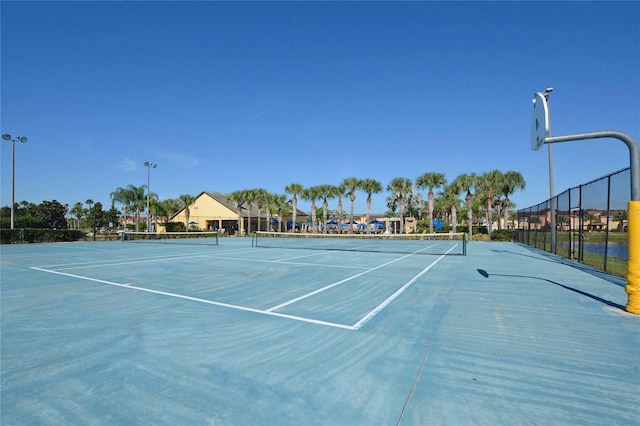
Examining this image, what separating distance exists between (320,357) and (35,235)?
3905cm

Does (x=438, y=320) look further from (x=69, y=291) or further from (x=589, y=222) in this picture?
(x=589, y=222)

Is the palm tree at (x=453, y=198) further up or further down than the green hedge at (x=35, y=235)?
further up

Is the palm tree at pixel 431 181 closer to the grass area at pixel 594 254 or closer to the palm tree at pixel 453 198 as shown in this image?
the palm tree at pixel 453 198

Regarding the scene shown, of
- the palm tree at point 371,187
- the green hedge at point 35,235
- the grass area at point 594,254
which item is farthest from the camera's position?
the palm tree at point 371,187

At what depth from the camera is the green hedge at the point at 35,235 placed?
2988 cm

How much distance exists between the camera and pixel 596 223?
12000 millimetres

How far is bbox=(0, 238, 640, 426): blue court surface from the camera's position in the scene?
2.88 m

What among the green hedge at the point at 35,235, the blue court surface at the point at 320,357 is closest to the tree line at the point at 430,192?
the green hedge at the point at 35,235

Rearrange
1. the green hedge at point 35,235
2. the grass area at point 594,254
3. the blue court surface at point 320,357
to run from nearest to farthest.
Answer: the blue court surface at point 320,357 → the grass area at point 594,254 → the green hedge at point 35,235

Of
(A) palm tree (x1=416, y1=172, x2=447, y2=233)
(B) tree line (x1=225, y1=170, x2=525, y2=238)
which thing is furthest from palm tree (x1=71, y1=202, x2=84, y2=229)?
(A) palm tree (x1=416, y1=172, x2=447, y2=233)

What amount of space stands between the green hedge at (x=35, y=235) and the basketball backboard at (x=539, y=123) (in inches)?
1580

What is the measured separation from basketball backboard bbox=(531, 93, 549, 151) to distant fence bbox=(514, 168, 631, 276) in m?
2.40

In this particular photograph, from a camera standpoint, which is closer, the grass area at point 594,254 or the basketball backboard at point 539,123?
the basketball backboard at point 539,123

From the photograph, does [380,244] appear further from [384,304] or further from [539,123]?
[384,304]
